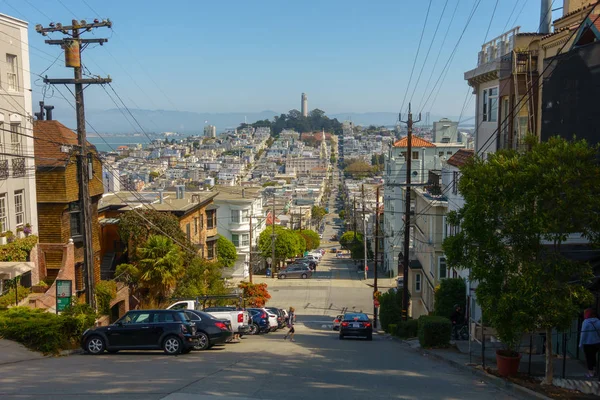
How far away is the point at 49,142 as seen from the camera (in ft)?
91.6

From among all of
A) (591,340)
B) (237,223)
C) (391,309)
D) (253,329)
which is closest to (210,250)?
(237,223)

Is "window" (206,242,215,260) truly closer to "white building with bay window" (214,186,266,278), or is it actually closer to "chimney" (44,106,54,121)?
"white building with bay window" (214,186,266,278)

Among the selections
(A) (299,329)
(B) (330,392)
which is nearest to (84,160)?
(B) (330,392)

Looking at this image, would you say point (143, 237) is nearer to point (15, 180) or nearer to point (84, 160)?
point (15, 180)

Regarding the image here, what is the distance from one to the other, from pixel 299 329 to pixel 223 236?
1292 inches

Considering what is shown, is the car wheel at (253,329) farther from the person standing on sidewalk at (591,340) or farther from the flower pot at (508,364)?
the person standing on sidewalk at (591,340)

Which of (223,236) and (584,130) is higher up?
(584,130)

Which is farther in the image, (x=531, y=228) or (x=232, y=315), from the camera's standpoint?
(x=232, y=315)

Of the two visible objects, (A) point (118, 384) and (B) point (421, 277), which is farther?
(B) point (421, 277)

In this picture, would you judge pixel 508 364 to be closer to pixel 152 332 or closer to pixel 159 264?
pixel 152 332

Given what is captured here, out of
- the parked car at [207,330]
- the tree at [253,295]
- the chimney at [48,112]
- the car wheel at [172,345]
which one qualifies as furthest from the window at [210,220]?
the car wheel at [172,345]

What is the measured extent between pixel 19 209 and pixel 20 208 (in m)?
0.07

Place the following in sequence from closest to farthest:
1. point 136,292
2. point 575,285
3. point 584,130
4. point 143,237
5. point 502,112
→ point 575,285 → point 584,130 → point 502,112 → point 136,292 → point 143,237

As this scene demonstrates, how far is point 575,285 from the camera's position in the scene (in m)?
12.5
